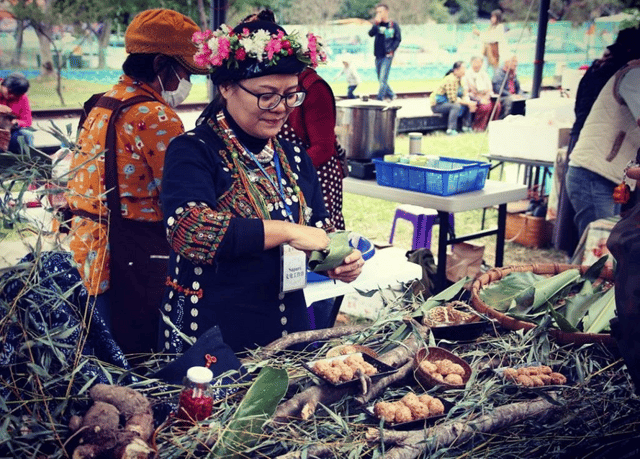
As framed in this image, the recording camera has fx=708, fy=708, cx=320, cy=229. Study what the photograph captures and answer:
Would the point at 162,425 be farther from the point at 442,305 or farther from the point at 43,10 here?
the point at 43,10

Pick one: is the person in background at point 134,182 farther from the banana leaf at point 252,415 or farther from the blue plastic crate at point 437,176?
the blue plastic crate at point 437,176

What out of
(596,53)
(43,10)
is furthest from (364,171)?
(596,53)

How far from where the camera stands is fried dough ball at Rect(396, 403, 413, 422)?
5.09 feet

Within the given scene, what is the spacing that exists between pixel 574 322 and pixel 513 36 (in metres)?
22.6

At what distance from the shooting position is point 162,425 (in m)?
1.36

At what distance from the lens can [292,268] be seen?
2.09 metres

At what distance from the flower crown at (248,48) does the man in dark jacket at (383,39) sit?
1300 cm

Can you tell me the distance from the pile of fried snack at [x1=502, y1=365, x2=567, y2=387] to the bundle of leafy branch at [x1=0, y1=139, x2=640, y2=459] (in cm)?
3

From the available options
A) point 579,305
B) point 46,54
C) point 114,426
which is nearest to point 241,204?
point 114,426

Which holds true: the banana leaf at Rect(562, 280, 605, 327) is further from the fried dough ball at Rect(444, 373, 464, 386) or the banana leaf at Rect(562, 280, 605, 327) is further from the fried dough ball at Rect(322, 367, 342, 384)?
the fried dough ball at Rect(322, 367, 342, 384)

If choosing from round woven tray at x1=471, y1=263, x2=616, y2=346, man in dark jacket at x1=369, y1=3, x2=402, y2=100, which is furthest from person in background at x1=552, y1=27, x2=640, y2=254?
man in dark jacket at x1=369, y1=3, x2=402, y2=100

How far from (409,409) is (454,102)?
13717mm

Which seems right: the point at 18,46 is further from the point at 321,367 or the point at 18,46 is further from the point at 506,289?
the point at 321,367

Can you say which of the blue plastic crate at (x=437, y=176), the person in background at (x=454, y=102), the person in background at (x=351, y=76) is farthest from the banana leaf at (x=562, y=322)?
the person in background at (x=351, y=76)
